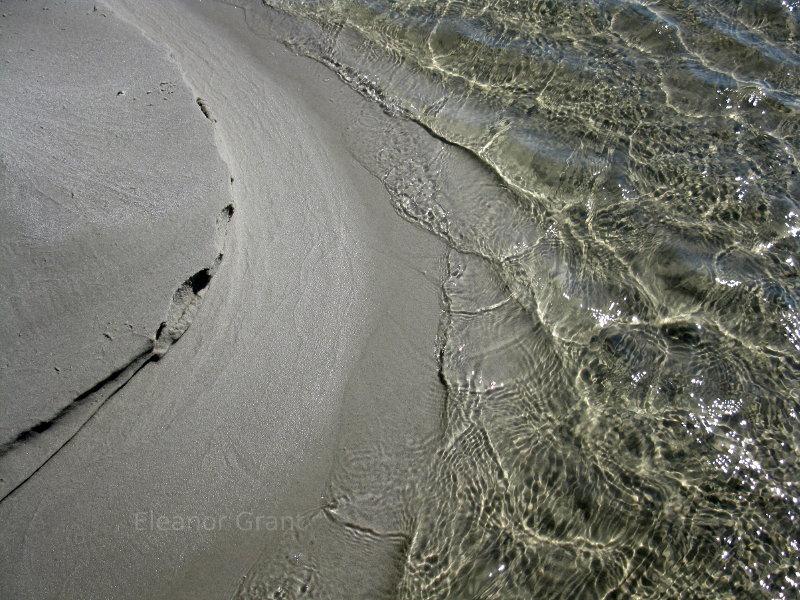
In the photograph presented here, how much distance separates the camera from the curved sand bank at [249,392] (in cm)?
258

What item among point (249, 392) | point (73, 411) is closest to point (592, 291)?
point (249, 392)

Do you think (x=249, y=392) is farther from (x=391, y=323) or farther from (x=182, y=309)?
(x=391, y=323)

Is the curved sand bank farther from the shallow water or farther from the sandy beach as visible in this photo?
the shallow water

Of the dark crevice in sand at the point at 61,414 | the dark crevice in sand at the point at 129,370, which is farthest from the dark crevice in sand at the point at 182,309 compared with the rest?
the dark crevice in sand at the point at 61,414

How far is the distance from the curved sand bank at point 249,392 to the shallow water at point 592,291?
0.64 ft

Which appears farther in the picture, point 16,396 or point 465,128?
point 465,128

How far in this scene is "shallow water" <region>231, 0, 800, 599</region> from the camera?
8.92ft

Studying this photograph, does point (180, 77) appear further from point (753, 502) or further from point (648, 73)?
point (753, 502)

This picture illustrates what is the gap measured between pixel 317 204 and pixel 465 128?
147cm

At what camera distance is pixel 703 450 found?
9.98 ft

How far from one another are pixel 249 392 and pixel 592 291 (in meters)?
2.16

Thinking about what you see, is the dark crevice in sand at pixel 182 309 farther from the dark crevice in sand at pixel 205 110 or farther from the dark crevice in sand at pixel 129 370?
the dark crevice in sand at pixel 205 110

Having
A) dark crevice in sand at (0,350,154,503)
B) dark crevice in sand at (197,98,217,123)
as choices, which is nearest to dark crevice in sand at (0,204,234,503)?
dark crevice in sand at (0,350,154,503)

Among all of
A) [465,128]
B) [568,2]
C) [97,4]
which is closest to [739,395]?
[465,128]
